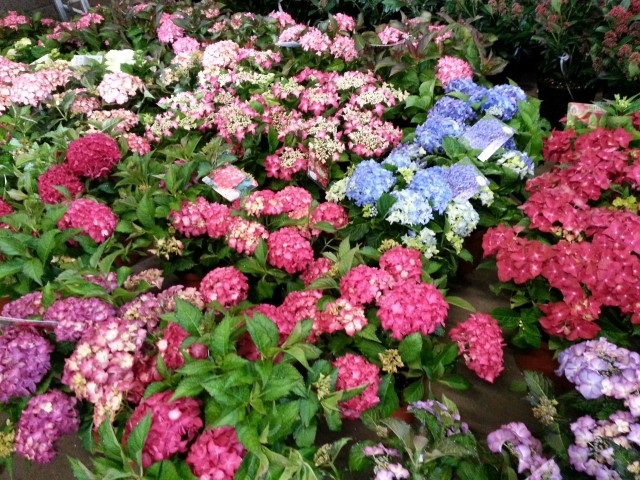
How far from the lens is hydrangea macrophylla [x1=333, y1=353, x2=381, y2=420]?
1138 millimetres

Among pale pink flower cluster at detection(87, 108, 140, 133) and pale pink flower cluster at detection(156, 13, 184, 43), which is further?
pale pink flower cluster at detection(156, 13, 184, 43)

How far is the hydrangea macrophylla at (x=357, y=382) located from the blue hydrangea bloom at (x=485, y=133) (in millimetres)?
1090

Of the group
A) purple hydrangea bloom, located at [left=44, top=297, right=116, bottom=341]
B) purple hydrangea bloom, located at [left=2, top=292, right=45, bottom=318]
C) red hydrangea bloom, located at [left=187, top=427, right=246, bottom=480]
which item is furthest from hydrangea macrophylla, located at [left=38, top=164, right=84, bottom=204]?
red hydrangea bloom, located at [left=187, top=427, right=246, bottom=480]

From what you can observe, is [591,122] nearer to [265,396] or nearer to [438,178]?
[438,178]

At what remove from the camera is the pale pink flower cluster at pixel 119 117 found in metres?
2.21

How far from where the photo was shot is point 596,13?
265 cm

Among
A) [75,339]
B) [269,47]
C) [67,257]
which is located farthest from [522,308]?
[269,47]

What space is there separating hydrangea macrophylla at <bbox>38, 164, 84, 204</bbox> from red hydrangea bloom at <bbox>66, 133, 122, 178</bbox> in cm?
4

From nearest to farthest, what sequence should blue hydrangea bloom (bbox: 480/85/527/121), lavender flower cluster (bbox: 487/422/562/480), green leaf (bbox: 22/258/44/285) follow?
lavender flower cluster (bbox: 487/422/562/480), green leaf (bbox: 22/258/44/285), blue hydrangea bloom (bbox: 480/85/527/121)

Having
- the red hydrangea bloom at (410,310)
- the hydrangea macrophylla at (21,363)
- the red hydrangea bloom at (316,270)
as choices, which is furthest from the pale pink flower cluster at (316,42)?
the hydrangea macrophylla at (21,363)

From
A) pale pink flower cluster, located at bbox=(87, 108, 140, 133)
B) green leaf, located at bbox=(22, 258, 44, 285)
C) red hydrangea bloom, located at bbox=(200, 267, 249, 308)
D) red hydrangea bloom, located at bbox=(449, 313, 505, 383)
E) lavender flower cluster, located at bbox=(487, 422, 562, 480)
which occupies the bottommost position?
red hydrangea bloom, located at bbox=(449, 313, 505, 383)

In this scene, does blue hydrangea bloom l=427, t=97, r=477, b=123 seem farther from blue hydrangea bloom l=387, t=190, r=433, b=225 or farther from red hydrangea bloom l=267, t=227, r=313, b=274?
red hydrangea bloom l=267, t=227, r=313, b=274


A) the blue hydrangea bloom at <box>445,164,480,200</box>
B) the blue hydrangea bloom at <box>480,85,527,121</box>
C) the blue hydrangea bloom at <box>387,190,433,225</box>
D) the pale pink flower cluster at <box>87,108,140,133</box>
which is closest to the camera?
the blue hydrangea bloom at <box>387,190,433,225</box>

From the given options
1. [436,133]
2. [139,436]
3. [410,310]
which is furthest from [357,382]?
[436,133]
